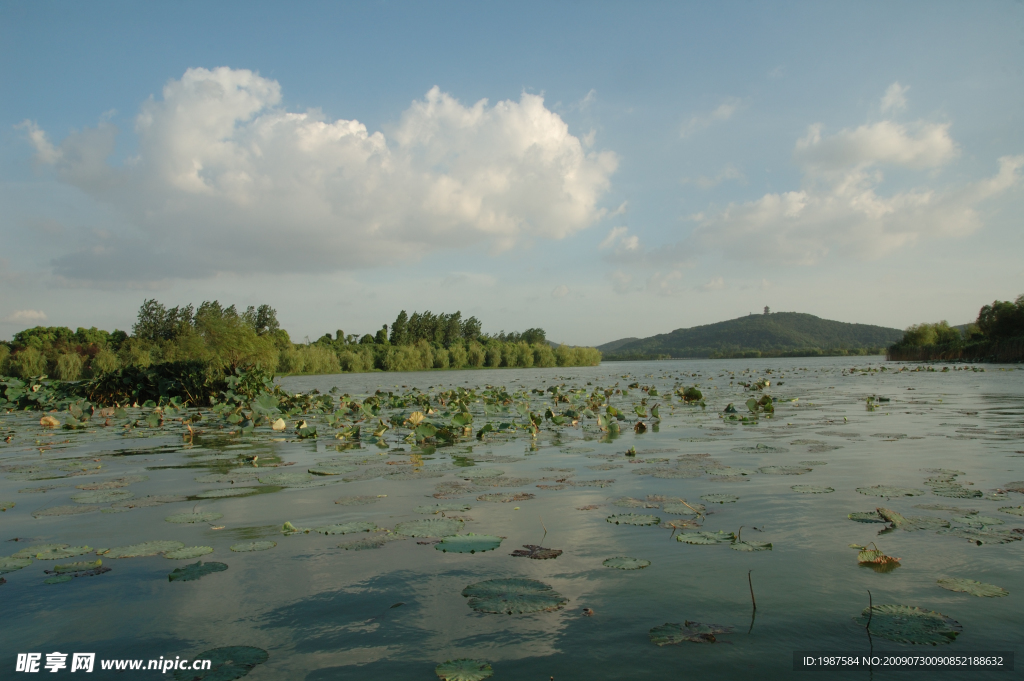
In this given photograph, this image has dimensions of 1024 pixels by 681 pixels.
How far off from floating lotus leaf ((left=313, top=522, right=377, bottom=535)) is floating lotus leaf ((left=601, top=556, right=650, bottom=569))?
5.53 feet

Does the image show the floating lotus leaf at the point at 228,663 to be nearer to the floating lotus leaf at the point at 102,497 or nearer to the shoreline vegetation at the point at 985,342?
the floating lotus leaf at the point at 102,497

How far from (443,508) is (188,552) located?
1.74 meters

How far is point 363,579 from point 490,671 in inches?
46.8

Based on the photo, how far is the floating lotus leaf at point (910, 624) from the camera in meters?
2.15

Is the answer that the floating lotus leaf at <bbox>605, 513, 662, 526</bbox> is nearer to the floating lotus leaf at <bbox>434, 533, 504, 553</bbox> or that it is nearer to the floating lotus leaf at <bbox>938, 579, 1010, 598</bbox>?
the floating lotus leaf at <bbox>434, 533, 504, 553</bbox>

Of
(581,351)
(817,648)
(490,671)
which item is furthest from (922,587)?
(581,351)

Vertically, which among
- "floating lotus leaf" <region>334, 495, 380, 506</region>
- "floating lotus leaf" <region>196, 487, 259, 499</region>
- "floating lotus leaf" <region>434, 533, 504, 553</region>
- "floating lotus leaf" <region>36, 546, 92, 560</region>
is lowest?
"floating lotus leaf" <region>196, 487, 259, 499</region>

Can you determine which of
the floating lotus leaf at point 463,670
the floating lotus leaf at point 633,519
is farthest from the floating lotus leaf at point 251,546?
A: the floating lotus leaf at point 633,519

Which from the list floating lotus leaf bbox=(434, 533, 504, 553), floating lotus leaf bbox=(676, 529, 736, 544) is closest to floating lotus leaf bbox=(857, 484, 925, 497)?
floating lotus leaf bbox=(676, 529, 736, 544)

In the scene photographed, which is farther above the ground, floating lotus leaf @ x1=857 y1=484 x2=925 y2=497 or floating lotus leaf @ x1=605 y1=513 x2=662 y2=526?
floating lotus leaf @ x1=857 y1=484 x2=925 y2=497

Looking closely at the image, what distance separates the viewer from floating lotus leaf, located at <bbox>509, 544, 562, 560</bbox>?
10.5ft

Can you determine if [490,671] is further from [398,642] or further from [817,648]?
[817,648]

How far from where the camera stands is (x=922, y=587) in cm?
264

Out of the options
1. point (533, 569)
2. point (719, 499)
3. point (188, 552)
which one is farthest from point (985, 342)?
point (188, 552)
